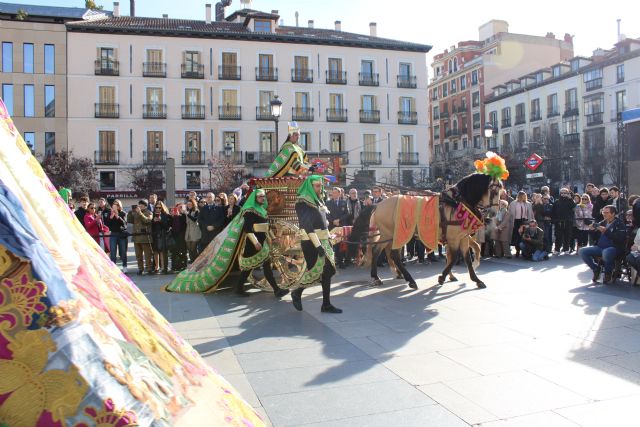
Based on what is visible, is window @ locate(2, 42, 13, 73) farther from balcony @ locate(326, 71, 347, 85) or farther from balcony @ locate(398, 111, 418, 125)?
balcony @ locate(398, 111, 418, 125)

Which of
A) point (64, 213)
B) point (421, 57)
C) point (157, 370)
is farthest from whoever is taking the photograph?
point (421, 57)

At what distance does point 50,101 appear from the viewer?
1582 inches

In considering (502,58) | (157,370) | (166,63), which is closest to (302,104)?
(166,63)

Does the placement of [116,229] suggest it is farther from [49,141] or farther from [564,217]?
[49,141]

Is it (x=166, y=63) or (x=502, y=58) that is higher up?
(x=502, y=58)

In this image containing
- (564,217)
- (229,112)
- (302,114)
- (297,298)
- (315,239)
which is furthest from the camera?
(302,114)

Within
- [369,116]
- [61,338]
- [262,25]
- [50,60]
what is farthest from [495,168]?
[50,60]

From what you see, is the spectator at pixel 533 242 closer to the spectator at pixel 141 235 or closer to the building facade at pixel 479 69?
the spectator at pixel 141 235

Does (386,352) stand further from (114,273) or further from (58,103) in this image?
(58,103)

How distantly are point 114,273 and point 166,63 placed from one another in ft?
141

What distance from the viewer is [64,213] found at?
233 cm

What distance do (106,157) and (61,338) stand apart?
4260 centimetres

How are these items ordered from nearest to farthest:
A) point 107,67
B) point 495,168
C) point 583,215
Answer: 1. point 495,168
2. point 583,215
3. point 107,67

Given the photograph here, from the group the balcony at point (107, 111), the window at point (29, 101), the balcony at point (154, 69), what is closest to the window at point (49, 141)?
the window at point (29, 101)
